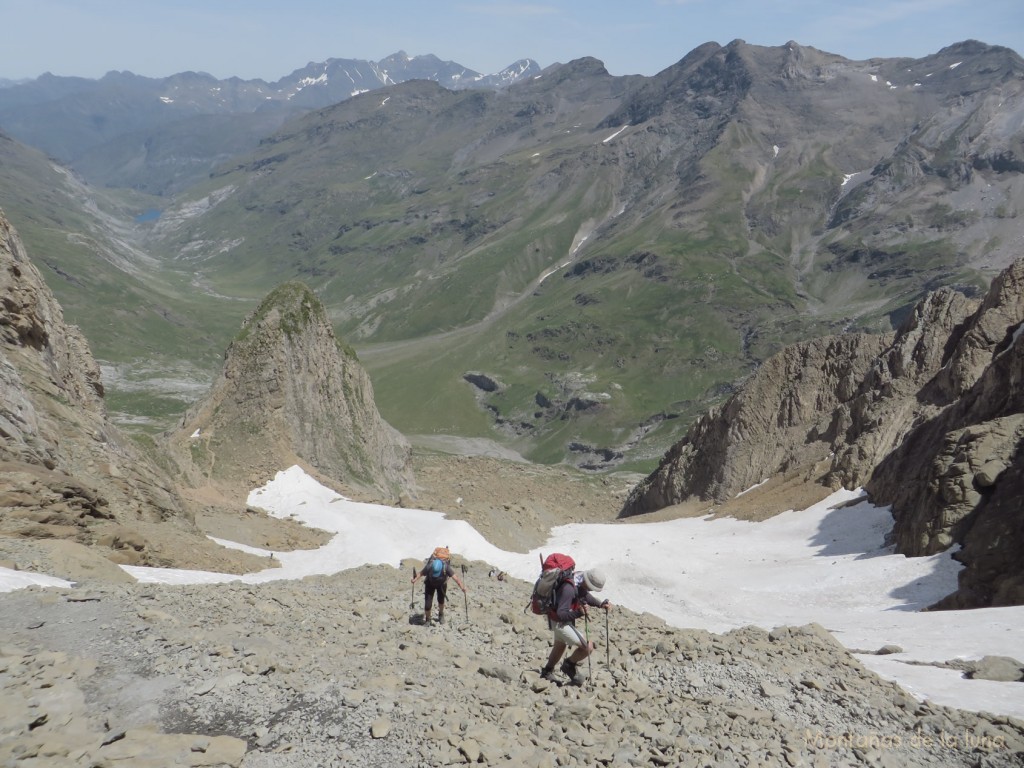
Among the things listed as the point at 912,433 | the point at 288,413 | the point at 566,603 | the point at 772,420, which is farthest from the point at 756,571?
the point at 772,420

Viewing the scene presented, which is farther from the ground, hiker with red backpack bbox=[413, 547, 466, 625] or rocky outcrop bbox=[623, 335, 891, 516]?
rocky outcrop bbox=[623, 335, 891, 516]

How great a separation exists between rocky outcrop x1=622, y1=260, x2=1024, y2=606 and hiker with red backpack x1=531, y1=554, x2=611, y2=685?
58.8ft

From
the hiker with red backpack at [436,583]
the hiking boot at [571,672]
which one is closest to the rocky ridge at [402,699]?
the hiking boot at [571,672]

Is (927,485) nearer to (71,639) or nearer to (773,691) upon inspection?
(773,691)

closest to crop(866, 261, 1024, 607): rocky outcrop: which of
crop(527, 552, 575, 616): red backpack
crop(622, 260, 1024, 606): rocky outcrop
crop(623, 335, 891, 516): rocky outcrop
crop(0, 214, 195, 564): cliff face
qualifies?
crop(622, 260, 1024, 606): rocky outcrop

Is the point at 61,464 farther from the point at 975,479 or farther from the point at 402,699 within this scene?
the point at 975,479

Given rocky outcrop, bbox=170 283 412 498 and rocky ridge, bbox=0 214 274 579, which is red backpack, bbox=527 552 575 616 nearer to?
rocky ridge, bbox=0 214 274 579

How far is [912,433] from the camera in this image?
4600 centimetres

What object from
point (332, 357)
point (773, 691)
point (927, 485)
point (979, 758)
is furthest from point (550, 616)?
point (332, 357)

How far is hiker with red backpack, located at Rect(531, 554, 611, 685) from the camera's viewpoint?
44.5ft

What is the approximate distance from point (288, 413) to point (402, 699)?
42.9 m

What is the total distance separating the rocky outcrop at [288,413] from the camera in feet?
153

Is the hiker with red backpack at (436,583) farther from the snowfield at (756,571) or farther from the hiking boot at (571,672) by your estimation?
the snowfield at (756,571)

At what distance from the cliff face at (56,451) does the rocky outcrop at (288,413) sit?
8868 millimetres
